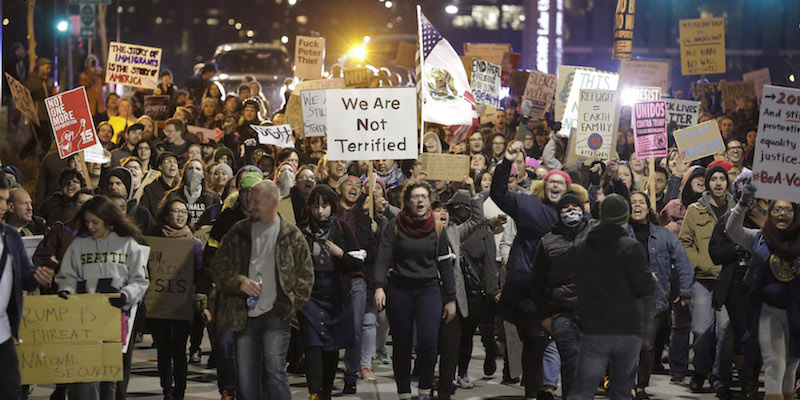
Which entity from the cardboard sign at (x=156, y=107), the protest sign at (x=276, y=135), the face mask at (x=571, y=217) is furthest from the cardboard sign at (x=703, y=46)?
the face mask at (x=571, y=217)

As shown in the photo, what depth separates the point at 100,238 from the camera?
30.7ft

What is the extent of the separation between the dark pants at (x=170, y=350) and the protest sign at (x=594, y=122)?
7167mm

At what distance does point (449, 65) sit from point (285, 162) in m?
2.83

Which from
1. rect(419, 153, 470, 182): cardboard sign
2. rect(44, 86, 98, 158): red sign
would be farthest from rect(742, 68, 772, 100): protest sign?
rect(44, 86, 98, 158): red sign

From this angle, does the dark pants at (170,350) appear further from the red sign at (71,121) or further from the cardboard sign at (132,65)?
the cardboard sign at (132,65)

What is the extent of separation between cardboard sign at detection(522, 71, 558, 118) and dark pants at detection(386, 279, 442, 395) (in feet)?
36.5

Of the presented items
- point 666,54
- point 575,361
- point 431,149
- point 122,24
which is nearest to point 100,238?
point 575,361

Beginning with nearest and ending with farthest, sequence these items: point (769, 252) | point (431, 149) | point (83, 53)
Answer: point (769, 252) < point (431, 149) < point (83, 53)

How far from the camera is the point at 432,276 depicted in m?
10.7

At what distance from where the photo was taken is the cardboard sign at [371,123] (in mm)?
12820

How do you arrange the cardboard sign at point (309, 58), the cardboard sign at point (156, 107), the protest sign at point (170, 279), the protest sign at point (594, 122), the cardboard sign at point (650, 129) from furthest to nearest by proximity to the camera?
the cardboard sign at point (309, 58) → the cardboard sign at point (156, 107) → the protest sign at point (594, 122) → the cardboard sign at point (650, 129) → the protest sign at point (170, 279)

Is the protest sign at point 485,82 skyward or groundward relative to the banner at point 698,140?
skyward

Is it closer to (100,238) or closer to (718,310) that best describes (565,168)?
(718,310)

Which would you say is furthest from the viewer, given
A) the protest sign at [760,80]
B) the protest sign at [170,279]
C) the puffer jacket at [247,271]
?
the protest sign at [760,80]
